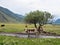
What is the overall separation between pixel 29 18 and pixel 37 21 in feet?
14.1

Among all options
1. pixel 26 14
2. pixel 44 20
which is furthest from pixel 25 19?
→ pixel 44 20

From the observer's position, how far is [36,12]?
340 ft

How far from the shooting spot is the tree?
9926 cm

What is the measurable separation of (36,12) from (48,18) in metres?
6.99

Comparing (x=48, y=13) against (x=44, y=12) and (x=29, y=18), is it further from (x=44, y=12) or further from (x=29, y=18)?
(x=29, y=18)

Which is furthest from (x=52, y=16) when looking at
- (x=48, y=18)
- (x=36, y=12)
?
(x=36, y=12)

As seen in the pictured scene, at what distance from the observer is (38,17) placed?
3925 inches

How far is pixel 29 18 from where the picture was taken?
100375mm

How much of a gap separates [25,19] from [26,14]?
2715 millimetres

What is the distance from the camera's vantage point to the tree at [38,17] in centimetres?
9926

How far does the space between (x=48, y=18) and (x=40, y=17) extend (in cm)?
439

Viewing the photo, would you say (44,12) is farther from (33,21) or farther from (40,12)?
(33,21)

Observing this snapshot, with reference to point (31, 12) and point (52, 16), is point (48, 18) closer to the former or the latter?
point (52, 16)

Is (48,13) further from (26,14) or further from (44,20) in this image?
(26,14)
